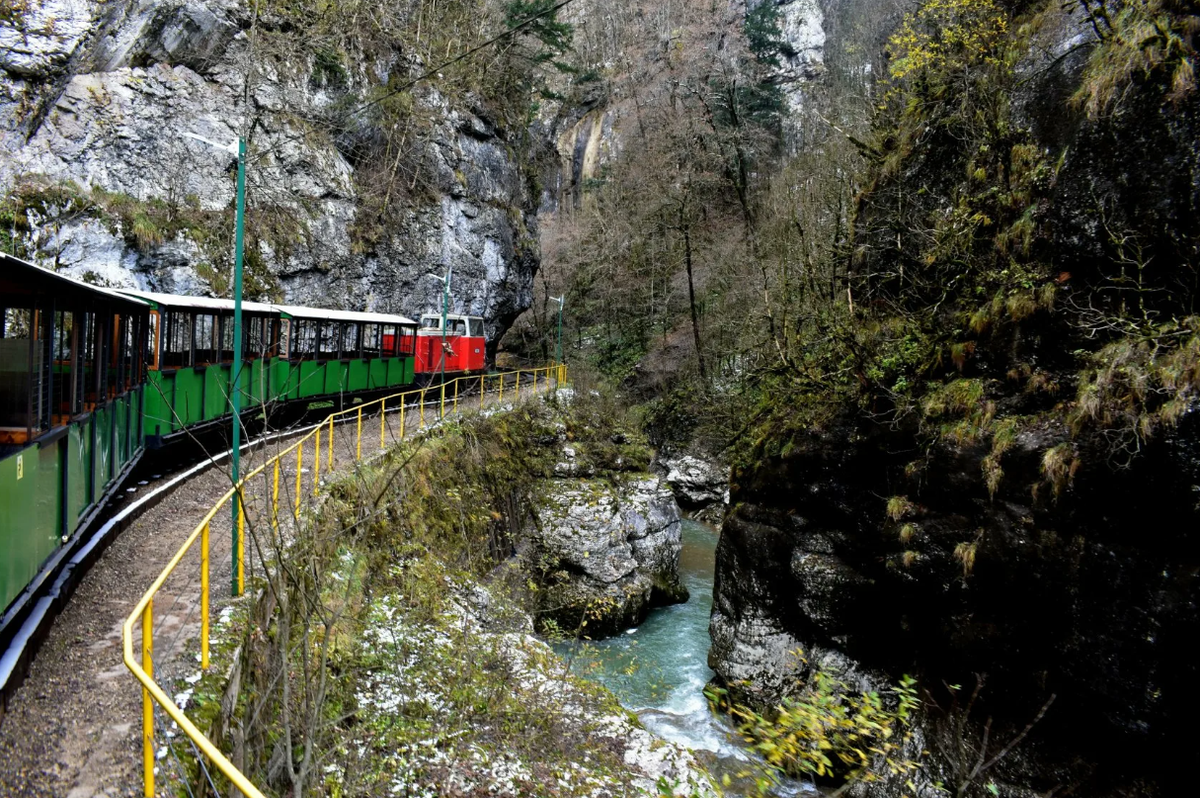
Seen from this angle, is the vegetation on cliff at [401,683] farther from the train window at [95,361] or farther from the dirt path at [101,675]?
the train window at [95,361]

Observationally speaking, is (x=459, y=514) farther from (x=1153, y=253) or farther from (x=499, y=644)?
(x=1153, y=253)

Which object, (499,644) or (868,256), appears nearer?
(499,644)

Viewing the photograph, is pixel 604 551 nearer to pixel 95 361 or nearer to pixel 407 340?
pixel 95 361

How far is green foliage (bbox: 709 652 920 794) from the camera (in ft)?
18.4

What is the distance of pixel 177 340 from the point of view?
13.2m

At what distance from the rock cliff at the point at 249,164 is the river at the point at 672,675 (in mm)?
13368

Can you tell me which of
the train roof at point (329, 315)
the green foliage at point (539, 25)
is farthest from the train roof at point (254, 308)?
the green foliage at point (539, 25)

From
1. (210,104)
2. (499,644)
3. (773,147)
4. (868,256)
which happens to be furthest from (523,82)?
(499,644)

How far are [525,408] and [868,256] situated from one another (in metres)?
10.6

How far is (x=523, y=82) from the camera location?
34.5 m

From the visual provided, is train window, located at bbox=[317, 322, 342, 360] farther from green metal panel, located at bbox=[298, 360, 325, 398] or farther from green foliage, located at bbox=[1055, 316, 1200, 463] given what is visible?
green foliage, located at bbox=[1055, 316, 1200, 463]

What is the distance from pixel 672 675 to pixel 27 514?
9888 millimetres

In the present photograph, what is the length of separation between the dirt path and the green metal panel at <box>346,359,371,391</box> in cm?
1072

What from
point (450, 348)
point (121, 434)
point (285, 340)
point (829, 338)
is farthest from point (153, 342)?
point (829, 338)
